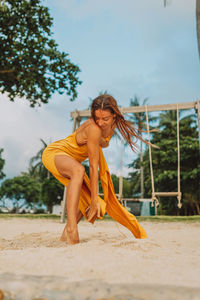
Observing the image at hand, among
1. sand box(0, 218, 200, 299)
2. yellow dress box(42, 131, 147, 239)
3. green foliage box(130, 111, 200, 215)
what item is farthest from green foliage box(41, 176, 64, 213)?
sand box(0, 218, 200, 299)

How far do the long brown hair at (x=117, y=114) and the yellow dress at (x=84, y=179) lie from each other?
335mm

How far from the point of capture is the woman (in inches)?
96.3

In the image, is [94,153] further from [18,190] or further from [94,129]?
[18,190]

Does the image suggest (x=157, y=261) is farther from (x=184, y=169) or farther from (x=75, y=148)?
(x=184, y=169)

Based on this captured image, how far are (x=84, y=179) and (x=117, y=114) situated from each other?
803mm

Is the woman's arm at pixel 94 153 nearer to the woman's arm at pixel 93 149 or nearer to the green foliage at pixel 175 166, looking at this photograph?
the woman's arm at pixel 93 149

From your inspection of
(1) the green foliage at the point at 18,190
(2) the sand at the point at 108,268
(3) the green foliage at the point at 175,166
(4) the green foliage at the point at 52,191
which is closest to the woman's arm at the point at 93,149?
(2) the sand at the point at 108,268

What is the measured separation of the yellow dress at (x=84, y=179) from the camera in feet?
9.11

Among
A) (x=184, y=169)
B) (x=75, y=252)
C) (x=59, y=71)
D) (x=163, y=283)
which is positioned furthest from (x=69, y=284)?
(x=184, y=169)

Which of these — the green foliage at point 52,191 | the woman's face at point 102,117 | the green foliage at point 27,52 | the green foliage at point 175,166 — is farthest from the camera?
the green foliage at point 52,191

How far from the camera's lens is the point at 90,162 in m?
2.47

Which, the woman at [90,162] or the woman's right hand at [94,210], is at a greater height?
the woman at [90,162]

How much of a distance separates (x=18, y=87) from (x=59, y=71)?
5.24ft

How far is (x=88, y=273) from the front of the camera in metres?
1.32
